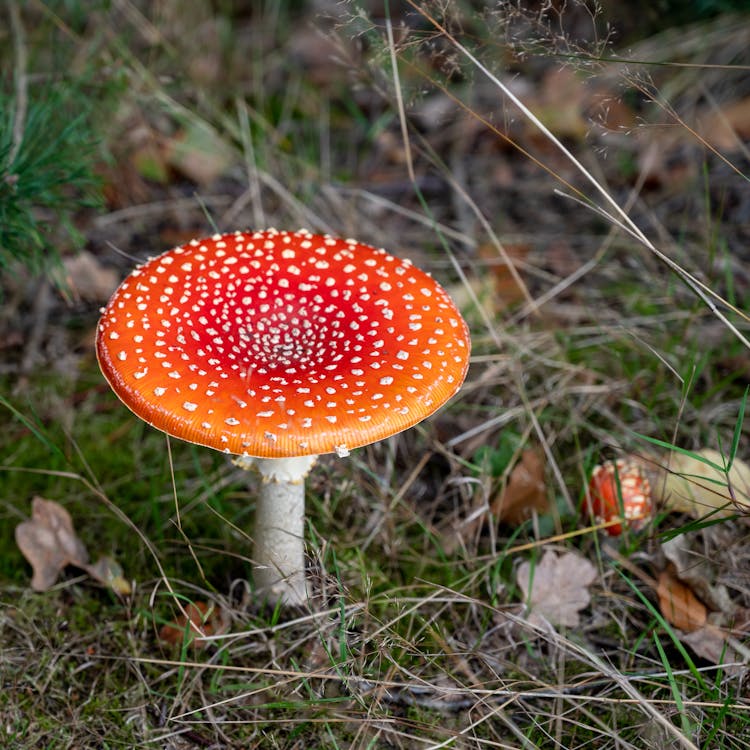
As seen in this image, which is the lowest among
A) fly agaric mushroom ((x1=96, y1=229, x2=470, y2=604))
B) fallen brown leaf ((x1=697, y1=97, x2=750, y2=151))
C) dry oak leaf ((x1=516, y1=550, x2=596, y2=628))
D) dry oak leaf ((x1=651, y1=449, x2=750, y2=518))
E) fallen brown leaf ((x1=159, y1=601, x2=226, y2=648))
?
fallen brown leaf ((x1=159, y1=601, x2=226, y2=648))

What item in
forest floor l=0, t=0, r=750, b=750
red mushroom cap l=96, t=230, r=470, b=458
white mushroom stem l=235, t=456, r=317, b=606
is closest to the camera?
red mushroom cap l=96, t=230, r=470, b=458

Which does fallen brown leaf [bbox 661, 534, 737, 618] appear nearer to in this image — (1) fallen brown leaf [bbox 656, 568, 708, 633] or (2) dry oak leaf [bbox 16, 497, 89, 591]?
(1) fallen brown leaf [bbox 656, 568, 708, 633]

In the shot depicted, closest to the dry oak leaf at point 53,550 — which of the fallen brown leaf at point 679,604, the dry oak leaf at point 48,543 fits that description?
the dry oak leaf at point 48,543

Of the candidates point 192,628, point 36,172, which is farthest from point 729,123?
point 192,628

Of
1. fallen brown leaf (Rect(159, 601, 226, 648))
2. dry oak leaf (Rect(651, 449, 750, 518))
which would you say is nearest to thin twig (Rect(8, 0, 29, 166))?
fallen brown leaf (Rect(159, 601, 226, 648))

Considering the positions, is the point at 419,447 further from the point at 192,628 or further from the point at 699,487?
the point at 192,628

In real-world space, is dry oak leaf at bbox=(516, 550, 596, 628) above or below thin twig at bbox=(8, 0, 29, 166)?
below

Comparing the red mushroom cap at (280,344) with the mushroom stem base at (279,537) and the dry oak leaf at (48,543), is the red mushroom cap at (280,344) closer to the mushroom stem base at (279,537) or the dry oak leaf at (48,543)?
the mushroom stem base at (279,537)
